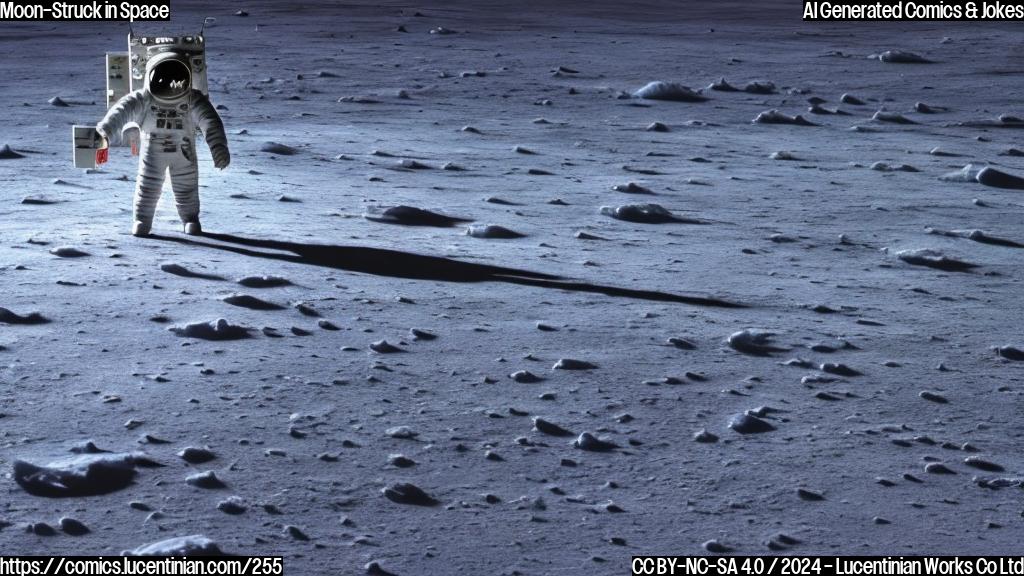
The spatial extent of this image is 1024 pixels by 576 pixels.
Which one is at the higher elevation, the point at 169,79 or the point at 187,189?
the point at 169,79

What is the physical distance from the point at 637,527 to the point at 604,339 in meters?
1.05

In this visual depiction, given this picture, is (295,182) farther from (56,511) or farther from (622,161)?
(56,511)

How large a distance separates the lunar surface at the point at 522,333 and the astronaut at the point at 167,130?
158 millimetres

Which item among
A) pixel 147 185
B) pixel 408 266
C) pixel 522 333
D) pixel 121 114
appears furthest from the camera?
pixel 147 185

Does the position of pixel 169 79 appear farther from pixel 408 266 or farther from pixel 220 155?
pixel 408 266

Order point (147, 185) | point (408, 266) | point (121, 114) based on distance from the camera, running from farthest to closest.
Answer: point (147, 185) < point (121, 114) < point (408, 266)

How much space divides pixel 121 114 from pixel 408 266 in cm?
97

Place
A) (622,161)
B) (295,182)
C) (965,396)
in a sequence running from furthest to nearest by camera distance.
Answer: (622,161) → (295,182) → (965,396)

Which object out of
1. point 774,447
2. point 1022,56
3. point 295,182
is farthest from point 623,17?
point 774,447

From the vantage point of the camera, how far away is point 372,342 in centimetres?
316

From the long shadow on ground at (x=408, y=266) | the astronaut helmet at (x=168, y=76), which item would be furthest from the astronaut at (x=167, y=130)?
the long shadow on ground at (x=408, y=266)

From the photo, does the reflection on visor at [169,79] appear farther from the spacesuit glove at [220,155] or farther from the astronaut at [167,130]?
the spacesuit glove at [220,155]

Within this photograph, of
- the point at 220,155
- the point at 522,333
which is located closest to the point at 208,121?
the point at 220,155

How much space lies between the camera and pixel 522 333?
10.7 ft
